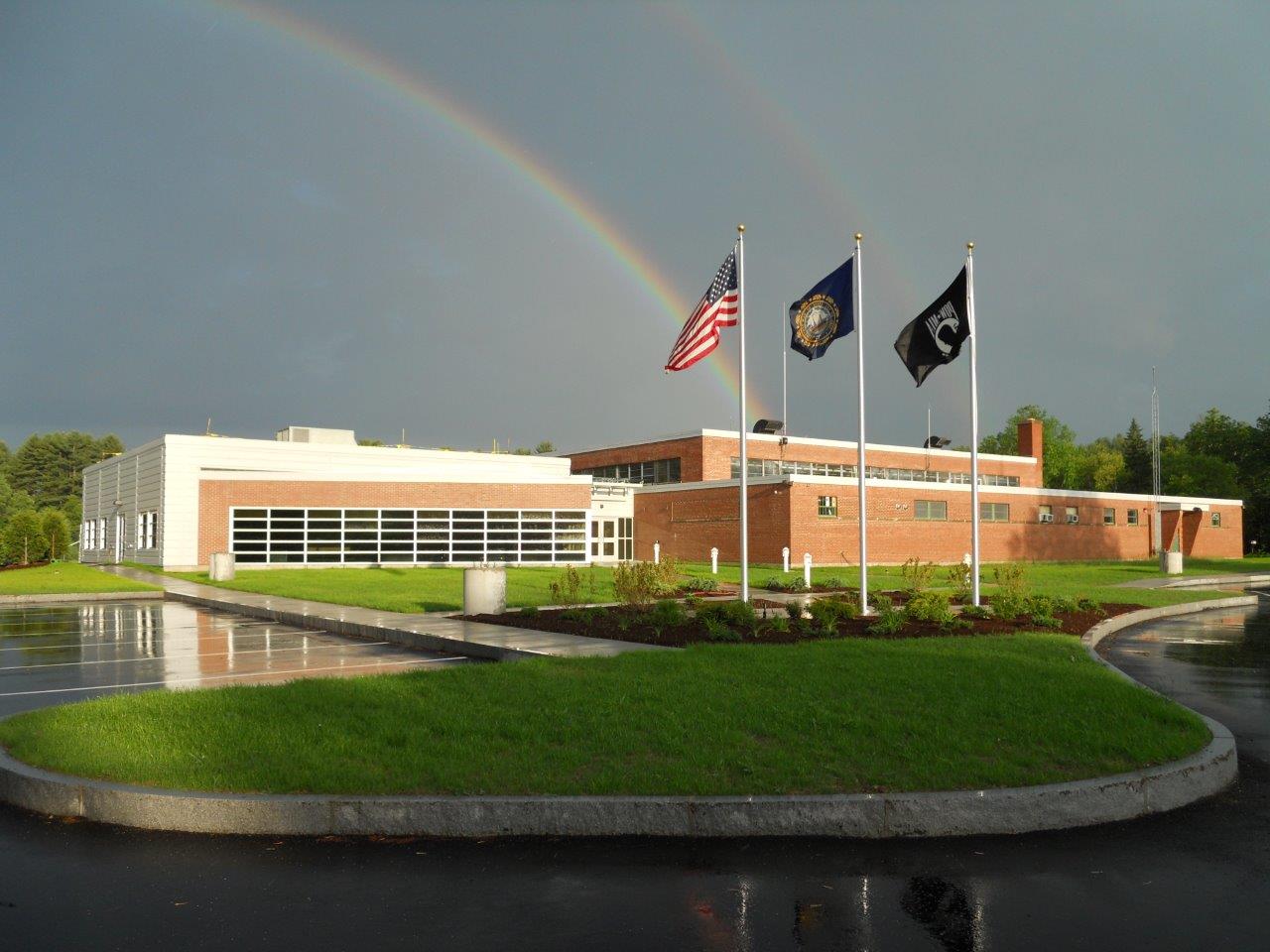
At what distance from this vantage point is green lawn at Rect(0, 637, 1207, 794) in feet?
22.1

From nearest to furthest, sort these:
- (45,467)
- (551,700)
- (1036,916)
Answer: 1. (1036,916)
2. (551,700)
3. (45,467)

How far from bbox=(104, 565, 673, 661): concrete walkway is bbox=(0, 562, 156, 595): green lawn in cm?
621

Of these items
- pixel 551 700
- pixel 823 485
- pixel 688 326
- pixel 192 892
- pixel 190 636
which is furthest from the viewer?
pixel 823 485

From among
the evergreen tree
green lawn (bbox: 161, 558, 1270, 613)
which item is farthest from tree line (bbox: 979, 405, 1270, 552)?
green lawn (bbox: 161, 558, 1270, 613)

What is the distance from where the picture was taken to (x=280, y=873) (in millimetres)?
5637

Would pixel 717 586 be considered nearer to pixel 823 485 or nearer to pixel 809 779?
pixel 823 485

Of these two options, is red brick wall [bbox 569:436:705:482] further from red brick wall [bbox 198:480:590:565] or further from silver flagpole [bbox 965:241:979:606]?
silver flagpole [bbox 965:241:979:606]

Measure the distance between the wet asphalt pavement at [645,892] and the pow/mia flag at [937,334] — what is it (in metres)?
13.0

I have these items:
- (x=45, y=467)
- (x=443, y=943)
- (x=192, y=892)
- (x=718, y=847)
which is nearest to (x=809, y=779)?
(x=718, y=847)

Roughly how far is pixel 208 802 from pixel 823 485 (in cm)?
3850

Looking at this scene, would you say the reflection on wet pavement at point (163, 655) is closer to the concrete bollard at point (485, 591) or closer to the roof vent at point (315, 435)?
the concrete bollard at point (485, 591)

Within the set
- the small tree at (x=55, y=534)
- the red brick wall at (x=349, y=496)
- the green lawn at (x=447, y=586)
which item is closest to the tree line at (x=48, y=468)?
the small tree at (x=55, y=534)

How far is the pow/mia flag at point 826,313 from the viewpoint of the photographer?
18.4 metres

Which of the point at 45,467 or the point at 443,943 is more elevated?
the point at 45,467
